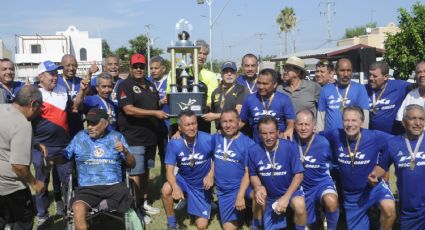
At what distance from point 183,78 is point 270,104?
1.31 meters

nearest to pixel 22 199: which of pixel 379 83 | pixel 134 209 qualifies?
pixel 134 209

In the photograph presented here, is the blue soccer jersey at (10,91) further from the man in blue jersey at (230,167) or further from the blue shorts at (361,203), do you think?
A: the blue shorts at (361,203)

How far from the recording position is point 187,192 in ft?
19.4

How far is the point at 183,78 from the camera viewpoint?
Result: 6.27 m

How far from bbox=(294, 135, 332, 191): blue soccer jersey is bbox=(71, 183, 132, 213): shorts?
210cm

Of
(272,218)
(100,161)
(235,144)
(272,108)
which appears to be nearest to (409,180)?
(272,218)

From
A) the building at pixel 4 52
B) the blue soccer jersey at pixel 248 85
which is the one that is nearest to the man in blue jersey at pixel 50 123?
the blue soccer jersey at pixel 248 85

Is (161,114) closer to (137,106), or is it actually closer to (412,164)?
(137,106)

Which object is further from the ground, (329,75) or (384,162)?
(329,75)

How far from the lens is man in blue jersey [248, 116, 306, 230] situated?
509cm

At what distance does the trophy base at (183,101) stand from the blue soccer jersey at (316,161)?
1.53 m

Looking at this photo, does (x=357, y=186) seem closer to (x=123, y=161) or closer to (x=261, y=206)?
(x=261, y=206)

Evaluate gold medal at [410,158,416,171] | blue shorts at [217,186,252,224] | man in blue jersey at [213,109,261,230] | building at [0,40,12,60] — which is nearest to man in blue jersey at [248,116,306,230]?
man in blue jersey at [213,109,261,230]

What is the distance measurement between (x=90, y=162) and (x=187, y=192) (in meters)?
1.34
